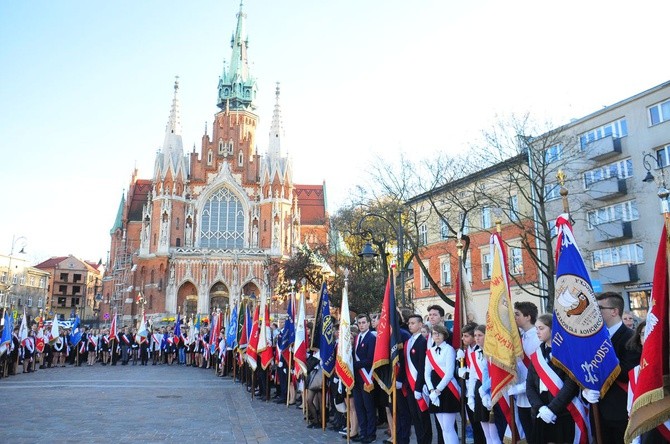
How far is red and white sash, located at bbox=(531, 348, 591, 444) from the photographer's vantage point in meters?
5.56

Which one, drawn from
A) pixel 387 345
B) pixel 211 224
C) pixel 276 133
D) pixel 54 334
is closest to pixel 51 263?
pixel 211 224

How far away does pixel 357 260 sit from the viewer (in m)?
40.1

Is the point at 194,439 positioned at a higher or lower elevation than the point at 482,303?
lower

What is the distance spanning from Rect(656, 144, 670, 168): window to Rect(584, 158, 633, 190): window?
1.42 m

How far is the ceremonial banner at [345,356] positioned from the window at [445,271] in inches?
1134

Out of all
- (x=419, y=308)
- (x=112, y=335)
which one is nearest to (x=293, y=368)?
(x=112, y=335)

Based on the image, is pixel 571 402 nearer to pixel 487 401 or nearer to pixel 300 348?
pixel 487 401

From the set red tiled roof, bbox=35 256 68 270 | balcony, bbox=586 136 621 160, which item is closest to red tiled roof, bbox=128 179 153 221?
red tiled roof, bbox=35 256 68 270

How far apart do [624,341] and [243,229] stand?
5755 cm

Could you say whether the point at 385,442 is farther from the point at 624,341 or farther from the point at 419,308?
the point at 419,308

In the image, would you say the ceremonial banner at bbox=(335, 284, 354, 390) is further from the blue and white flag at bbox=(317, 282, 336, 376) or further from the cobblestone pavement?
the cobblestone pavement

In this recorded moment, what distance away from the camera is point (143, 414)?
12469mm

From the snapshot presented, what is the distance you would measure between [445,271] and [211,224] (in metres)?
31.3

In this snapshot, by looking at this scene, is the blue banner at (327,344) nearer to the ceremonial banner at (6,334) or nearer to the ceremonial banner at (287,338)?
the ceremonial banner at (287,338)
